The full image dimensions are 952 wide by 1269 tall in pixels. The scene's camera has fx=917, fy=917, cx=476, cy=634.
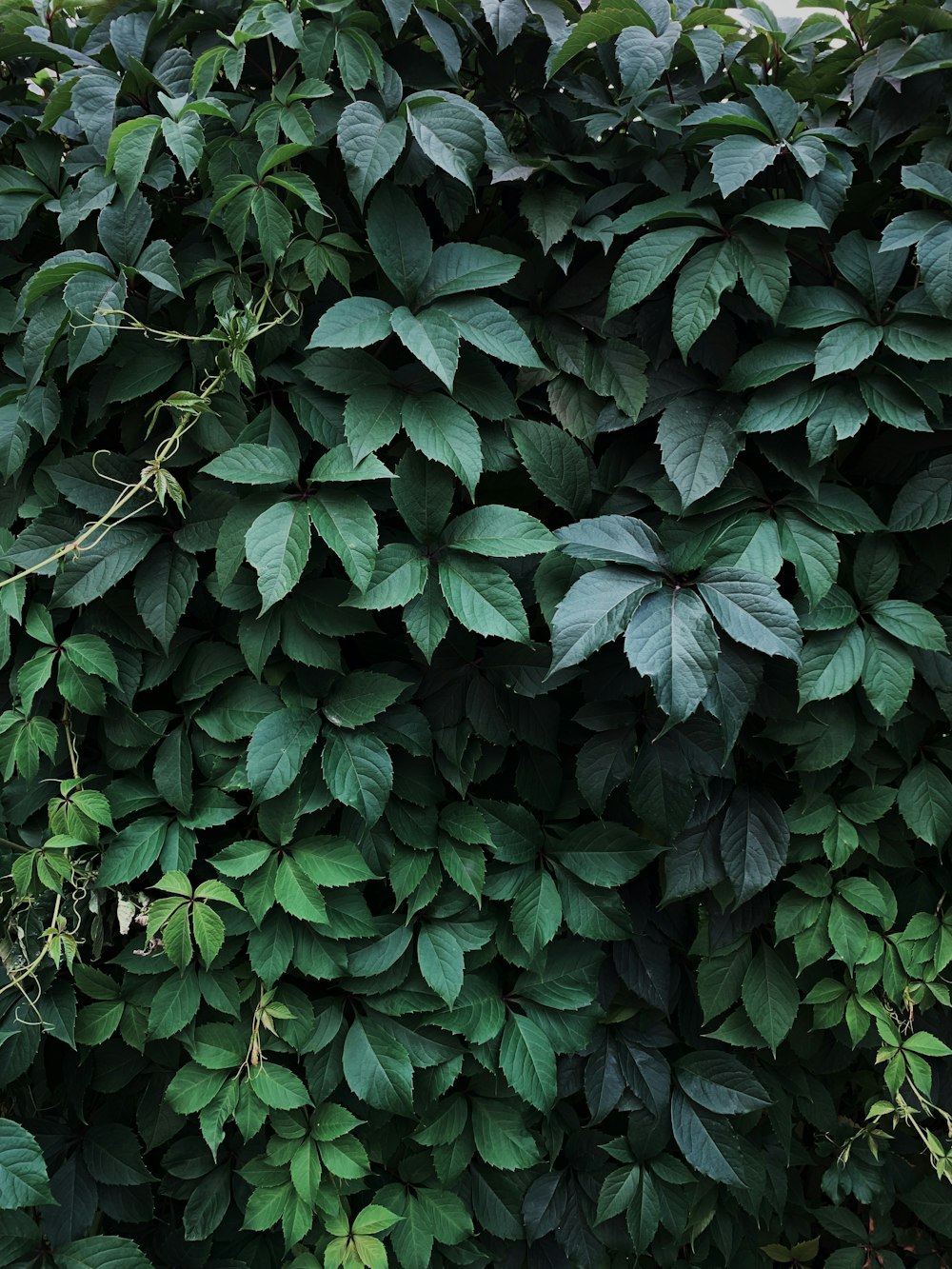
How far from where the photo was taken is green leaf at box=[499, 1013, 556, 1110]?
1.43 m

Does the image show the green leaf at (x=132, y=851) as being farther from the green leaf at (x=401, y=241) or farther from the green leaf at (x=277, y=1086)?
the green leaf at (x=401, y=241)

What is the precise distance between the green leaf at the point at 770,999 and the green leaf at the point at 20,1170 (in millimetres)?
1097

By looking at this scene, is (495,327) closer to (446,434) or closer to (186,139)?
(446,434)

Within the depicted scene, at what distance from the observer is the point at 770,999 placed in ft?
5.01

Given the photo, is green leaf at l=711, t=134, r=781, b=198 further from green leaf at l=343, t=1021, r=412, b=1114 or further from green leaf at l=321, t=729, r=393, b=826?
green leaf at l=343, t=1021, r=412, b=1114

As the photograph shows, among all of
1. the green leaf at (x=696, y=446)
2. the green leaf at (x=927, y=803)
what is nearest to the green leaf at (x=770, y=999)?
the green leaf at (x=927, y=803)

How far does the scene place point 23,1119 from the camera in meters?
1.49

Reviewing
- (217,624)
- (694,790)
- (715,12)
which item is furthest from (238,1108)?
(715,12)

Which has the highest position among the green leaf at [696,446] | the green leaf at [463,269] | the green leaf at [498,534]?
the green leaf at [463,269]

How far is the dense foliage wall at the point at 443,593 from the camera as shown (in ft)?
4.23

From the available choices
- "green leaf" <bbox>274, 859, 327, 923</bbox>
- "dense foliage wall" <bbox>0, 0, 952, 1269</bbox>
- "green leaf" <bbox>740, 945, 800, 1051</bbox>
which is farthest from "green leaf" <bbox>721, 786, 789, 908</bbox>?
"green leaf" <bbox>274, 859, 327, 923</bbox>

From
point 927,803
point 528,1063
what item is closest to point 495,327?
point 927,803

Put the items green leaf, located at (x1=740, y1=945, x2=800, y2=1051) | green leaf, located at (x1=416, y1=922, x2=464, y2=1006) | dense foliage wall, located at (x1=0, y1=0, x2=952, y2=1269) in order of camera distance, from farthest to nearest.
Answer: green leaf, located at (x1=740, y1=945, x2=800, y2=1051) < green leaf, located at (x1=416, y1=922, x2=464, y2=1006) < dense foliage wall, located at (x1=0, y1=0, x2=952, y2=1269)

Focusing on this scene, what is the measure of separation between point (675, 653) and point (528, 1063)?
0.72 m
